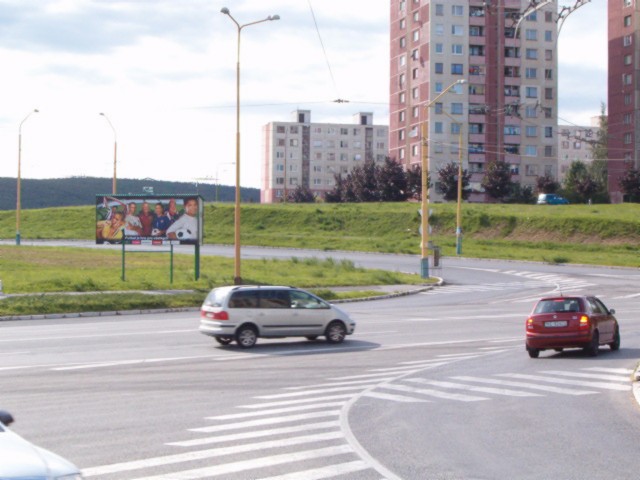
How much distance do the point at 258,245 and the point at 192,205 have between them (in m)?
36.3

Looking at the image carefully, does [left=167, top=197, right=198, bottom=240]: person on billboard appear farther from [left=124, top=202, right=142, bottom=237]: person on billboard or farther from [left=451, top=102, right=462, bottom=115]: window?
[left=451, top=102, right=462, bottom=115]: window

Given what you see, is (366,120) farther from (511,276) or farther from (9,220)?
(511,276)

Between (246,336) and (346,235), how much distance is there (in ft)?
206

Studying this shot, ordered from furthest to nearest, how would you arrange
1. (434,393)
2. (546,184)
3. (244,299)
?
(546,184) → (244,299) → (434,393)

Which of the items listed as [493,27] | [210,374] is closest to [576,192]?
[493,27]

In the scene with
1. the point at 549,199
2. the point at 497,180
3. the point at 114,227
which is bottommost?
the point at 114,227

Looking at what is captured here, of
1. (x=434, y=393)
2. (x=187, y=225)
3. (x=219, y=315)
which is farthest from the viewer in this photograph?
(x=187, y=225)

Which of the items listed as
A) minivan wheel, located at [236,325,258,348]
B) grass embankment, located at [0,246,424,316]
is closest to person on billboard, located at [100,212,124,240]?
grass embankment, located at [0,246,424,316]

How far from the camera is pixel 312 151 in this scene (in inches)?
6590

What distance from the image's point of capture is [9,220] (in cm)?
10212

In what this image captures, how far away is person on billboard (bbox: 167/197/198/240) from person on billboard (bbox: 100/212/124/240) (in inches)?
95.8

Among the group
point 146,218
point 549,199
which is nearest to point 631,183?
point 549,199

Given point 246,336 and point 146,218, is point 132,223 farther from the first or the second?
point 246,336

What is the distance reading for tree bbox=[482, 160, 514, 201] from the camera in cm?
10088
